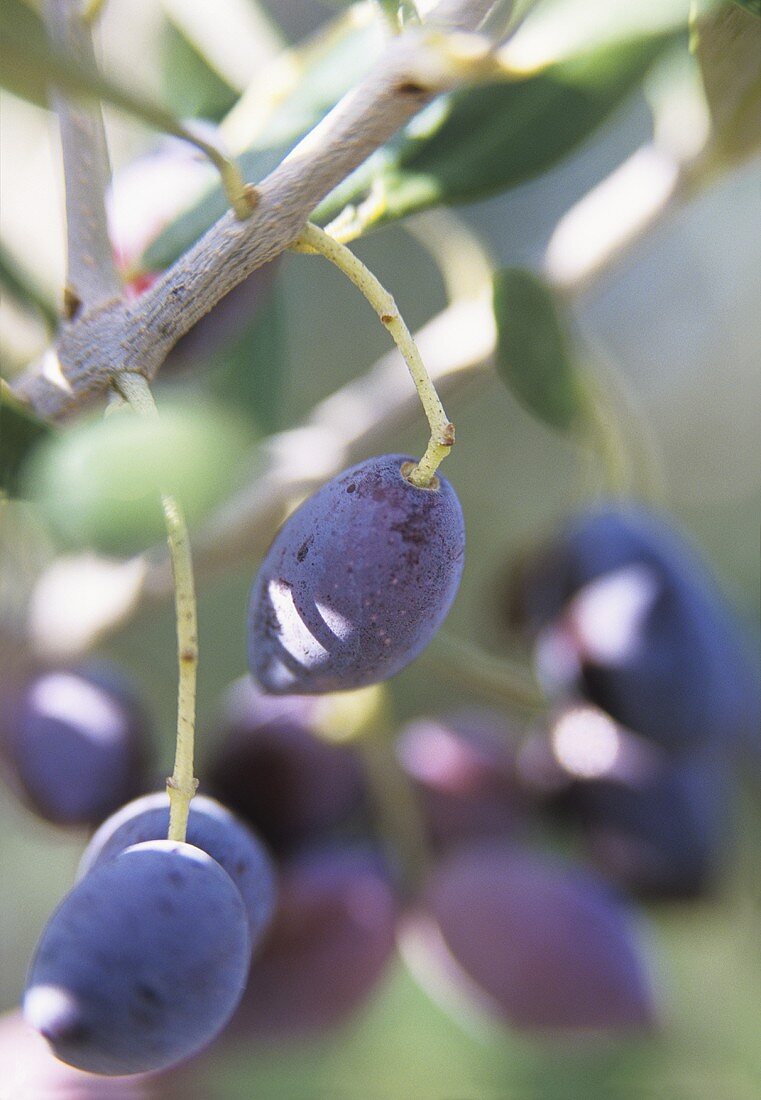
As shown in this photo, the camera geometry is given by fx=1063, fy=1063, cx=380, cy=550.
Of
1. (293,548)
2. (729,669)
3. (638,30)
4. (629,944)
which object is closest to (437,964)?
(629,944)

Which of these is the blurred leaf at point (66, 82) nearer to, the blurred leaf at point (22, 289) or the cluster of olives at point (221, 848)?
the cluster of olives at point (221, 848)

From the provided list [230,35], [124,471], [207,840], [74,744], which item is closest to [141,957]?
[207,840]

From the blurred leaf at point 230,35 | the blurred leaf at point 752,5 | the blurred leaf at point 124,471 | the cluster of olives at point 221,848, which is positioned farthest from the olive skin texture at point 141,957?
the blurred leaf at point 230,35

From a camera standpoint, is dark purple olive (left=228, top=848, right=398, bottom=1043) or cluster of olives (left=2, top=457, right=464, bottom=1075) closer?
cluster of olives (left=2, top=457, right=464, bottom=1075)

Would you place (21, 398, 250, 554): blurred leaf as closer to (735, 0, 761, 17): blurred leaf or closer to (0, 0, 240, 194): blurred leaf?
(0, 0, 240, 194): blurred leaf

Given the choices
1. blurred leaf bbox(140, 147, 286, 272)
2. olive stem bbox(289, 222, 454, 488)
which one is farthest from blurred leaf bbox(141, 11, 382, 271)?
olive stem bbox(289, 222, 454, 488)

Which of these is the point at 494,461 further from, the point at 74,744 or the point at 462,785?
the point at 74,744

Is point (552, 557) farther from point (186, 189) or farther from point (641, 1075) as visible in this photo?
point (641, 1075)
